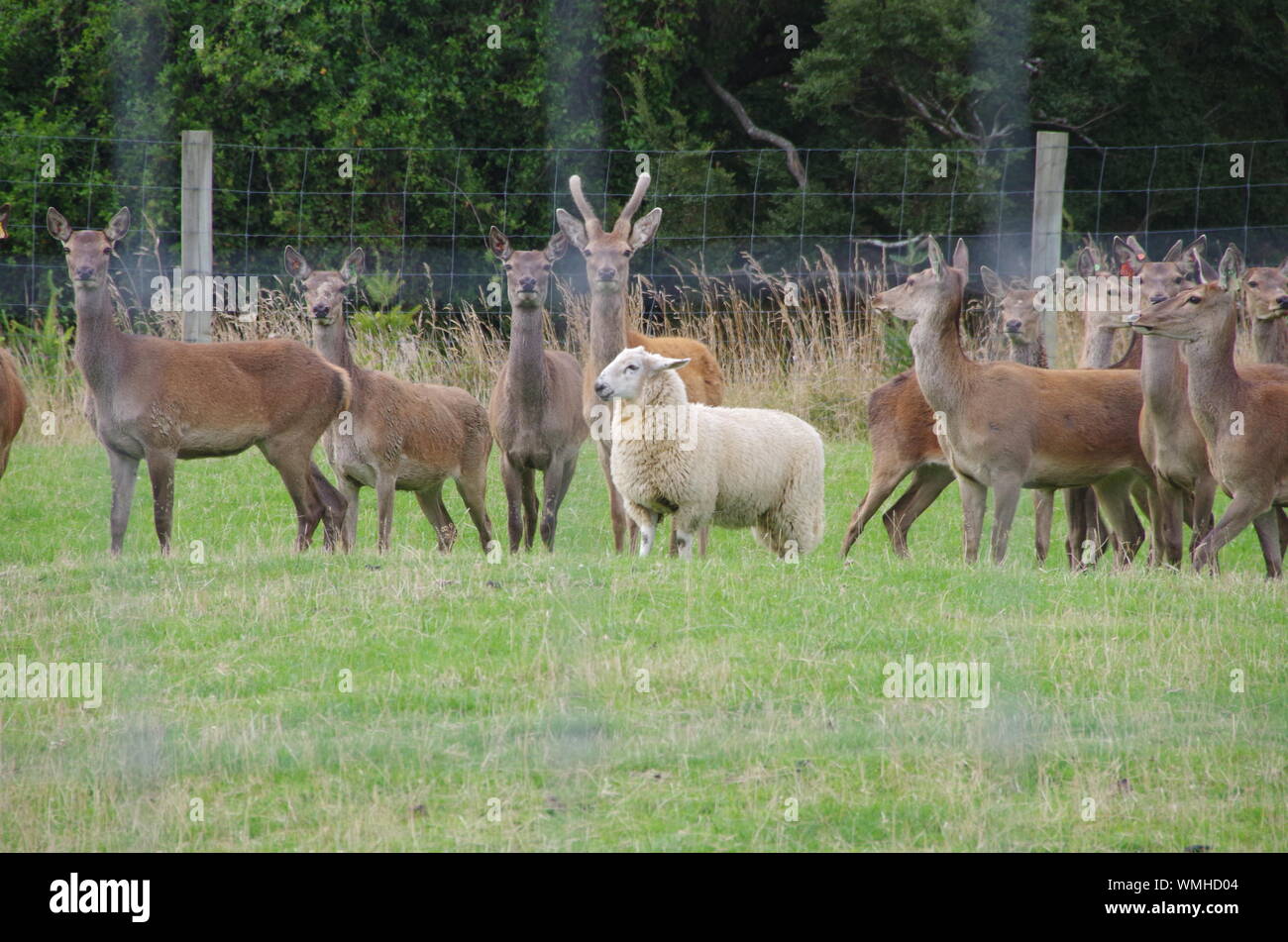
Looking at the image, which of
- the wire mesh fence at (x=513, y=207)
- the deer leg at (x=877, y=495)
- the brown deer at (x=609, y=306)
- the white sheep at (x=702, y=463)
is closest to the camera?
the white sheep at (x=702, y=463)

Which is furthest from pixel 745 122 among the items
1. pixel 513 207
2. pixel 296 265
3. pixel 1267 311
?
pixel 1267 311

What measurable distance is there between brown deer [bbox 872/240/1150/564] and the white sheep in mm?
1025

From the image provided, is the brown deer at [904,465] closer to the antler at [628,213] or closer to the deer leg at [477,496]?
the antler at [628,213]

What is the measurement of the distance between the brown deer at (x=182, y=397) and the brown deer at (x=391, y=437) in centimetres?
35

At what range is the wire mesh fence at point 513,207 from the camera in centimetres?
1945

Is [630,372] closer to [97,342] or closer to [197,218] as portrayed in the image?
[97,342]

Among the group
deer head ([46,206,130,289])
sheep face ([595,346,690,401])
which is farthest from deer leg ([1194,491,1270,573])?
deer head ([46,206,130,289])

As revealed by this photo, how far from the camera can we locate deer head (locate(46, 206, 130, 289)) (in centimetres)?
1017

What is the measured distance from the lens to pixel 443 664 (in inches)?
264

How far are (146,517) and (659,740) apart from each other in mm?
6996

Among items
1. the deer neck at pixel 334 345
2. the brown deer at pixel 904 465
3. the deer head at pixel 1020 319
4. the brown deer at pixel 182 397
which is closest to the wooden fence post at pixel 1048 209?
the deer head at pixel 1020 319

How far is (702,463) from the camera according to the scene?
30.2 ft

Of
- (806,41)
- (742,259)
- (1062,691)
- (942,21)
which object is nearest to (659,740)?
(1062,691)

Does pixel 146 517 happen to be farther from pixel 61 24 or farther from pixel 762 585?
pixel 61 24
